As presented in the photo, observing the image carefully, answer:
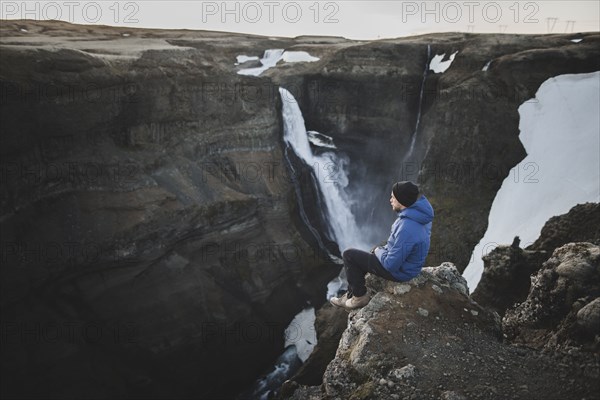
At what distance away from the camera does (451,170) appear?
72.3 feet

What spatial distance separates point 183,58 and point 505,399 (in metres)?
20.2

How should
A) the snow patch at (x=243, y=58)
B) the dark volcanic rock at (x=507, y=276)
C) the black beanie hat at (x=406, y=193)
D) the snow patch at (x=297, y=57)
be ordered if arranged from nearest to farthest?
the black beanie hat at (x=406, y=193)
the dark volcanic rock at (x=507, y=276)
the snow patch at (x=297, y=57)
the snow patch at (x=243, y=58)

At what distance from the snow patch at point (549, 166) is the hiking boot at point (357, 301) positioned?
947 centimetres

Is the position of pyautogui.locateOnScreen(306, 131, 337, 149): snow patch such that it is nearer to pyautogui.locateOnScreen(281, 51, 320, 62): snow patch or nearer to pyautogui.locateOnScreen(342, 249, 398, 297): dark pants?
pyautogui.locateOnScreen(281, 51, 320, 62): snow patch

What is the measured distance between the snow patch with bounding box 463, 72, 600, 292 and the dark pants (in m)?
9.67

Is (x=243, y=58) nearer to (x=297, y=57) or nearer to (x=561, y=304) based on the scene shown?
(x=297, y=57)

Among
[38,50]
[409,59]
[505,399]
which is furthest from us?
[409,59]

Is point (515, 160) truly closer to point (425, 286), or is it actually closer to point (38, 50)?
point (425, 286)

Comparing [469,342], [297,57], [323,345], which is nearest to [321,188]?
[323,345]

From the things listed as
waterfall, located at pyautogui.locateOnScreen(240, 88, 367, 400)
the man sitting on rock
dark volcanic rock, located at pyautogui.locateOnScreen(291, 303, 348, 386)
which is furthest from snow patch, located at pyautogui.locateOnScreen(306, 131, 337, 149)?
the man sitting on rock

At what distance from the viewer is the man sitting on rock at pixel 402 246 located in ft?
25.4

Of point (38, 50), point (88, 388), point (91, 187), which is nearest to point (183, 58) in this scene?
point (38, 50)

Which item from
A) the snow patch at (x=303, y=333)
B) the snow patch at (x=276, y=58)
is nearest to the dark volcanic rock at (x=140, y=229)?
the snow patch at (x=303, y=333)

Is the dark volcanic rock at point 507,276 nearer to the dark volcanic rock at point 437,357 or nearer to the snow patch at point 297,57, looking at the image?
the dark volcanic rock at point 437,357
